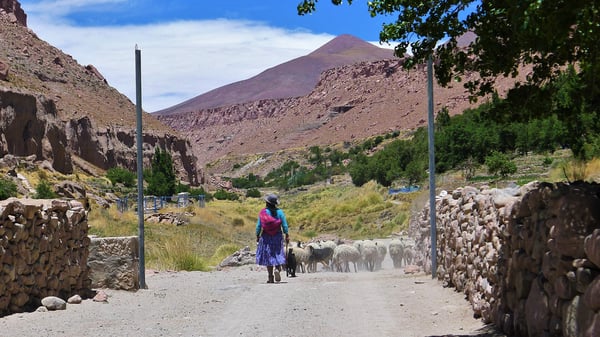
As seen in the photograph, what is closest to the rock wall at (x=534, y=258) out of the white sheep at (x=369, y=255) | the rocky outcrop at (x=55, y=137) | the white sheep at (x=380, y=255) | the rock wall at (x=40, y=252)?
the rock wall at (x=40, y=252)

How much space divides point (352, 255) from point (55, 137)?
197 feet

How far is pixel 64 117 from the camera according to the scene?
91750 millimetres

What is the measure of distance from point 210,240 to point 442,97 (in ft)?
359

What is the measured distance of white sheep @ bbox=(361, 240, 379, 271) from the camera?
22547 millimetres

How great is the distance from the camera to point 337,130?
170 metres

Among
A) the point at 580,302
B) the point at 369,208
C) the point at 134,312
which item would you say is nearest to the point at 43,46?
the point at 369,208

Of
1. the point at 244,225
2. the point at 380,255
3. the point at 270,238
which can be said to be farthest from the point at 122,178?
the point at 270,238

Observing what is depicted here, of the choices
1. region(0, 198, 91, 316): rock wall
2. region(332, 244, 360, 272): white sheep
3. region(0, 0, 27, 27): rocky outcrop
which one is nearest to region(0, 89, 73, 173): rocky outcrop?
region(332, 244, 360, 272): white sheep

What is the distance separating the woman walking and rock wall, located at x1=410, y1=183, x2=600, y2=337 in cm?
494

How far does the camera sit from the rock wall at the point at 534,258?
564cm

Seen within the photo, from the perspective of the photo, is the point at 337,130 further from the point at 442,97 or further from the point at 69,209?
the point at 69,209

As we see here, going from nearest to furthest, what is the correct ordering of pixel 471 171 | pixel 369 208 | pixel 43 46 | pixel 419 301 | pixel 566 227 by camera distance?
1. pixel 566 227
2. pixel 419 301
3. pixel 369 208
4. pixel 471 171
5. pixel 43 46

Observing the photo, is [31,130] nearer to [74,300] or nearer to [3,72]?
[3,72]

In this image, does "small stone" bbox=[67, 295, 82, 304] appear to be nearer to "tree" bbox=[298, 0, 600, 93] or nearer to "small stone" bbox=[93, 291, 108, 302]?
"small stone" bbox=[93, 291, 108, 302]
